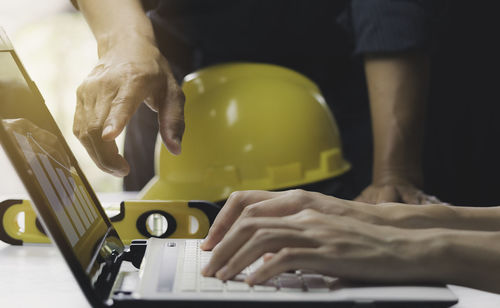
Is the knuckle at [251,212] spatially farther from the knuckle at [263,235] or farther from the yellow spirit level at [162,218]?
the yellow spirit level at [162,218]

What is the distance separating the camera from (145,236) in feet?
2.58

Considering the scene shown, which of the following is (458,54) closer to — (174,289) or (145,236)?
(145,236)

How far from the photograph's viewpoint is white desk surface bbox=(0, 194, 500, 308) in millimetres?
560

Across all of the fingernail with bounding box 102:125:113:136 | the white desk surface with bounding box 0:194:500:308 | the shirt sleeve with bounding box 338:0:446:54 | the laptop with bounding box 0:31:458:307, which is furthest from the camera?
the shirt sleeve with bounding box 338:0:446:54

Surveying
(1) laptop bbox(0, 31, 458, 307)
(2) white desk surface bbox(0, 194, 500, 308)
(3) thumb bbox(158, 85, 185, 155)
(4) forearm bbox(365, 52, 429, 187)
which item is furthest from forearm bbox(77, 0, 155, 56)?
(4) forearm bbox(365, 52, 429, 187)

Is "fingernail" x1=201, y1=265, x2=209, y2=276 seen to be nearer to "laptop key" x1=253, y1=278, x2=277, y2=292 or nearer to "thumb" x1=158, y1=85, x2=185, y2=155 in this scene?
"laptop key" x1=253, y1=278, x2=277, y2=292

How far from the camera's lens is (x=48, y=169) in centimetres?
57

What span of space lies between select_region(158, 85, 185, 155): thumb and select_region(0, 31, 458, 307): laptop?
0.49ft

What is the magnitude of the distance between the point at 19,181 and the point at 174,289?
0.56 ft

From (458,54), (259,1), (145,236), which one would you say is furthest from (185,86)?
(458,54)

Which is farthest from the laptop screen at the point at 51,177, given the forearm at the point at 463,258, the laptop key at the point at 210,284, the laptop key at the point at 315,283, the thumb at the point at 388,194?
the thumb at the point at 388,194

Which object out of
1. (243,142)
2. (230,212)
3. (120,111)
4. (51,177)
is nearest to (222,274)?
(230,212)

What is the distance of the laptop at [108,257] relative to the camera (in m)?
0.43

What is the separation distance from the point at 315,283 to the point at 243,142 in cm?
62
